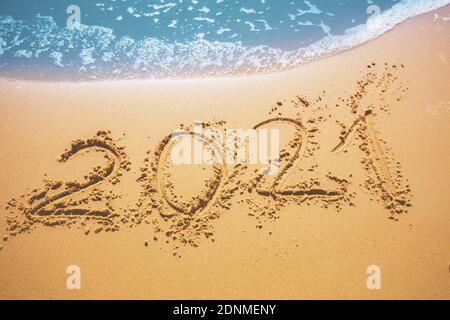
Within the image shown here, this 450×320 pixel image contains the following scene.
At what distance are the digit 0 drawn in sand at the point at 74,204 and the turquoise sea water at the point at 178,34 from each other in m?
1.91

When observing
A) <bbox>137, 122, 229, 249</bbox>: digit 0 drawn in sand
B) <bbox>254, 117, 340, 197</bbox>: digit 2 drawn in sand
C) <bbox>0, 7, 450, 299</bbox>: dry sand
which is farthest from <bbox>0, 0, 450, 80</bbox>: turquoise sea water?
<bbox>137, 122, 229, 249</bbox>: digit 0 drawn in sand

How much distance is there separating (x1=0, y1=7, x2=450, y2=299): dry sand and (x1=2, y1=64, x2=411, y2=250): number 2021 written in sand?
0.6 inches

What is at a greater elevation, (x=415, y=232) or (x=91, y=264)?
(x=415, y=232)

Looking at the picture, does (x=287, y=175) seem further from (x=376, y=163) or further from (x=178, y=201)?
(x=178, y=201)

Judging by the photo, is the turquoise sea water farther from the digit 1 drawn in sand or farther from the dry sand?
the digit 1 drawn in sand

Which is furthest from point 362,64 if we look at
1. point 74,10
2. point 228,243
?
point 74,10

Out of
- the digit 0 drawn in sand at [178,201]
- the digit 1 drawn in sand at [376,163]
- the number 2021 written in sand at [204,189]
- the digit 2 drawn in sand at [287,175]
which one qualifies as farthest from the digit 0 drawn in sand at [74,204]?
the digit 1 drawn in sand at [376,163]

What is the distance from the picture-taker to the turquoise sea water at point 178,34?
5.32 m

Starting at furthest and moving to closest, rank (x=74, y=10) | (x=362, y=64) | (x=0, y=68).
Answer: (x=74, y=10) < (x=0, y=68) < (x=362, y=64)

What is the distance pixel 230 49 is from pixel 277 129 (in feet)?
6.66

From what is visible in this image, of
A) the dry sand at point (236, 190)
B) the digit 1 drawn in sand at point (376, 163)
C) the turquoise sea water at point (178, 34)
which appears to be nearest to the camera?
the dry sand at point (236, 190)

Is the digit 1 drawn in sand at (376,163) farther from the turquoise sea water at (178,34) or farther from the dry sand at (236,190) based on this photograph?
the turquoise sea water at (178,34)

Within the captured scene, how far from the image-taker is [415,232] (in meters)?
3.34
